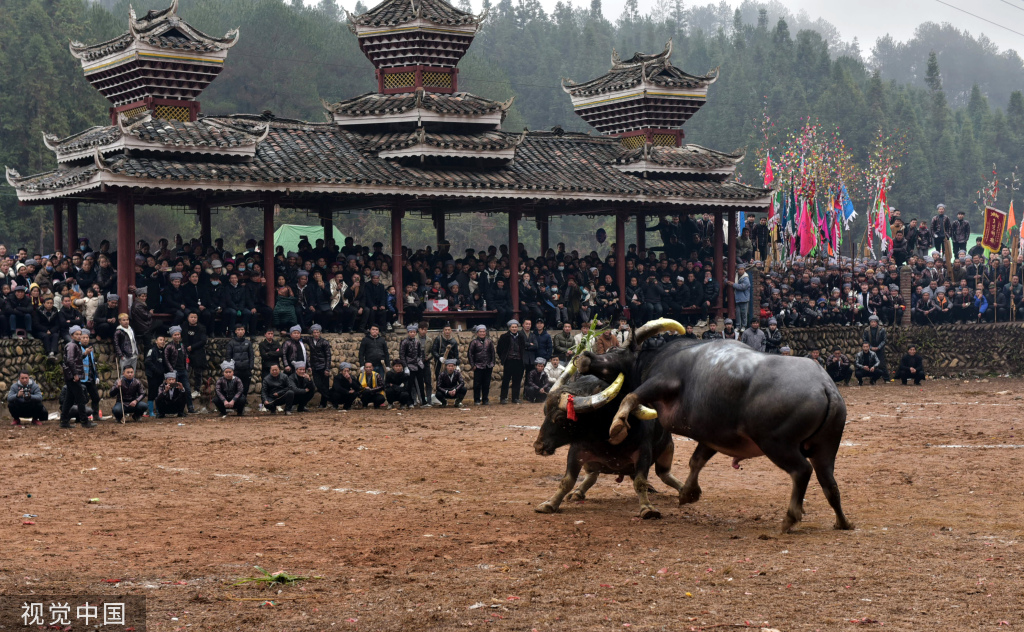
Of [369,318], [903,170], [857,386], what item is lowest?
[857,386]

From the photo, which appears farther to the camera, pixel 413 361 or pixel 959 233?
pixel 959 233

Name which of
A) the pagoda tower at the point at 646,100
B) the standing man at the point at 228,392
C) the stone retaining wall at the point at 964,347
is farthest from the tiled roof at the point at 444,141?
A: the stone retaining wall at the point at 964,347

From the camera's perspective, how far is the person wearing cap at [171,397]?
20500 mm

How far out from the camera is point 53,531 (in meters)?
10.6

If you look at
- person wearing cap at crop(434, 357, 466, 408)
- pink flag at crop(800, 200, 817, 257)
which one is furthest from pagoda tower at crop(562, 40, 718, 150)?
person wearing cap at crop(434, 357, 466, 408)

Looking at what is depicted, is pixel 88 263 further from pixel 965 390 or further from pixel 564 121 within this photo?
pixel 564 121

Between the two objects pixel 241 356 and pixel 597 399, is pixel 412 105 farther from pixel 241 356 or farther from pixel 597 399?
pixel 597 399


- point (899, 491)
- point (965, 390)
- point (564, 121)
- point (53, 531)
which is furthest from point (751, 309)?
point (564, 121)

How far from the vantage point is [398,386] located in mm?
22672

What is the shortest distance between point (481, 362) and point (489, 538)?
1336 cm

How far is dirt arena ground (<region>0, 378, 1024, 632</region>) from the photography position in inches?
304

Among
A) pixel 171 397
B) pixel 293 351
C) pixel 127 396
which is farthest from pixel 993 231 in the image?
pixel 127 396

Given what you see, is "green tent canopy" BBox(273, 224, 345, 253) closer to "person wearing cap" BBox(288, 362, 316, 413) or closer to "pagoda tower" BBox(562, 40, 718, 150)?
"pagoda tower" BBox(562, 40, 718, 150)

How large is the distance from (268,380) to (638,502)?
36.4 ft
